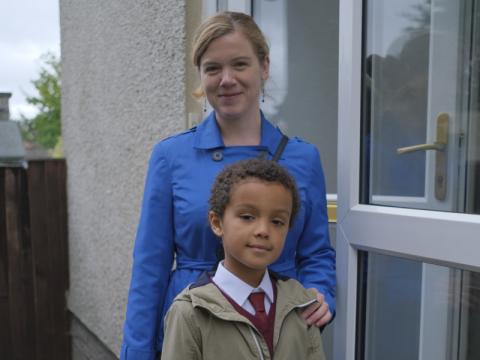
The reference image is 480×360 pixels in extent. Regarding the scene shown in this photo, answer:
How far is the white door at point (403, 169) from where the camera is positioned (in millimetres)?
A: 1607

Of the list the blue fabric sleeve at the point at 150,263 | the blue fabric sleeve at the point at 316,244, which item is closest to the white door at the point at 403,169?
the blue fabric sleeve at the point at 316,244

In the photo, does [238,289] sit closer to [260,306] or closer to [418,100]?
[260,306]

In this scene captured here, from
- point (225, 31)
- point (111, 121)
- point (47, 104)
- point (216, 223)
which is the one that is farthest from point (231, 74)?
point (47, 104)

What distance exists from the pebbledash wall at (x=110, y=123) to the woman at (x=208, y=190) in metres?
1.08

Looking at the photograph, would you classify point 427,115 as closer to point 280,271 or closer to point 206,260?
point 280,271

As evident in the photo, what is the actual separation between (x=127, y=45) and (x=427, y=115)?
2.14 metres

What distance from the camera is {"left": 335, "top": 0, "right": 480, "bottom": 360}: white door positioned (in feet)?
5.27

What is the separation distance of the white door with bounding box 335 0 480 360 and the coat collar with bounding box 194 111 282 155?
34 cm

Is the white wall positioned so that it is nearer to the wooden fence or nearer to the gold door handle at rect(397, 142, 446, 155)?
the wooden fence

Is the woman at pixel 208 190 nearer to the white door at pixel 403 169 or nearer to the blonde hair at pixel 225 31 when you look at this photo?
the blonde hair at pixel 225 31

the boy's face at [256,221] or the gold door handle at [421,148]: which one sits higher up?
the gold door handle at [421,148]

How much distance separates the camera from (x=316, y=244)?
1.60 metres

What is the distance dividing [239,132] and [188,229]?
0.36 meters

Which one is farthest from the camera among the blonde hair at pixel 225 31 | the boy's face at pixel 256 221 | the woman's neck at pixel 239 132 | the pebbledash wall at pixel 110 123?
the pebbledash wall at pixel 110 123
